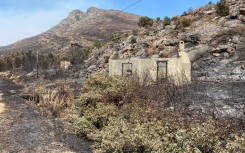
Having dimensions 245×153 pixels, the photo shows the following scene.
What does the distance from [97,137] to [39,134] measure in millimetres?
2046

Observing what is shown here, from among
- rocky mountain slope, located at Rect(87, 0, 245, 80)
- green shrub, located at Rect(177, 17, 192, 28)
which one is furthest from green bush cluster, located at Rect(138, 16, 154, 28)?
green shrub, located at Rect(177, 17, 192, 28)

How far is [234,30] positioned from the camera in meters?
28.4

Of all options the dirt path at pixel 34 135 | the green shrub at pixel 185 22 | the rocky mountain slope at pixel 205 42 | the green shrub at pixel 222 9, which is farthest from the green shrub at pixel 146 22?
the dirt path at pixel 34 135

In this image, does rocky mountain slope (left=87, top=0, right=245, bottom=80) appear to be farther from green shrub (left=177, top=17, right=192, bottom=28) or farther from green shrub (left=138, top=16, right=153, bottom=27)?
green shrub (left=138, top=16, right=153, bottom=27)

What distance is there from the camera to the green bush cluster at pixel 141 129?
817cm

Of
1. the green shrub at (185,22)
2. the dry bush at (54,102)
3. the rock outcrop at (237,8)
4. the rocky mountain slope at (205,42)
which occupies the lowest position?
the dry bush at (54,102)

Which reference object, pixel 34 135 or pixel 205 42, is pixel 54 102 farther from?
pixel 205 42

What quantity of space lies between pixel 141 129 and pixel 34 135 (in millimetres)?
4123

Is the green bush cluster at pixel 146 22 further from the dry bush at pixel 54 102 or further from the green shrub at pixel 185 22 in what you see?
the dry bush at pixel 54 102

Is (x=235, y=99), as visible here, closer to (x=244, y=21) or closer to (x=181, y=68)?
(x=181, y=68)

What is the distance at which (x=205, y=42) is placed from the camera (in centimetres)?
2916

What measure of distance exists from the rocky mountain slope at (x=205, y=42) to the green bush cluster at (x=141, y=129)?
7290 millimetres

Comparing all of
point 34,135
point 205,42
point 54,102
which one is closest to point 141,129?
point 34,135

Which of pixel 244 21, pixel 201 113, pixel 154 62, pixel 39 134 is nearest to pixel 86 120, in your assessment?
pixel 39 134
